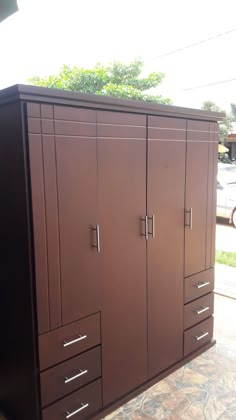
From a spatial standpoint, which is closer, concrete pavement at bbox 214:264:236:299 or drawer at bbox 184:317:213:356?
drawer at bbox 184:317:213:356

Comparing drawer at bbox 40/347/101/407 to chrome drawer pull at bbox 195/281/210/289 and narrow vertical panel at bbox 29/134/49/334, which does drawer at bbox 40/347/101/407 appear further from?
chrome drawer pull at bbox 195/281/210/289

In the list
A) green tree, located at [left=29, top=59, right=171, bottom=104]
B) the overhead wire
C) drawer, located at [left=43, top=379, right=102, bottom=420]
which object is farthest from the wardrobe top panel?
green tree, located at [left=29, top=59, right=171, bottom=104]

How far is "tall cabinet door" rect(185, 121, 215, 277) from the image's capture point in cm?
207

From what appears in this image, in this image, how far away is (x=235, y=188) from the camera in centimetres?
649

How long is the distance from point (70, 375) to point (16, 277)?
0.54 meters

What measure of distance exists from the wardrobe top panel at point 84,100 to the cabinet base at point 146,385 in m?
1.58

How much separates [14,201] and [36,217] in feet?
0.52

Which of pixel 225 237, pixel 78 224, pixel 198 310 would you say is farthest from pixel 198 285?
pixel 225 237

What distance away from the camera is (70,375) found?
5.05 ft

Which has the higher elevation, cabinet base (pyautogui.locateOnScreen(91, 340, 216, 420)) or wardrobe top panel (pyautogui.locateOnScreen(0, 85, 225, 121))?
wardrobe top panel (pyautogui.locateOnScreen(0, 85, 225, 121))

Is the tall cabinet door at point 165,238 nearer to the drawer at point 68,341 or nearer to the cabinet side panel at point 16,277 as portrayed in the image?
the drawer at point 68,341

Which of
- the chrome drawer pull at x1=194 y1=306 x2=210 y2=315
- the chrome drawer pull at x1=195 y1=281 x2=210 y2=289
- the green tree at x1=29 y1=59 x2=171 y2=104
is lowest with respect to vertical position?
the chrome drawer pull at x1=194 y1=306 x2=210 y2=315

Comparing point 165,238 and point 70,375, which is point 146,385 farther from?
point 165,238

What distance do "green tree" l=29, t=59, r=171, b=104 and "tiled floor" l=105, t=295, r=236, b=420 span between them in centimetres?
421
